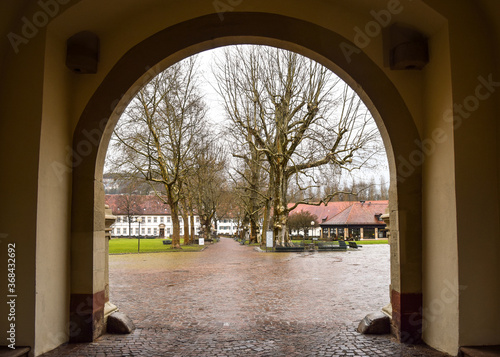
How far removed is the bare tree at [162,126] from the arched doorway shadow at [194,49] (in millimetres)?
18502

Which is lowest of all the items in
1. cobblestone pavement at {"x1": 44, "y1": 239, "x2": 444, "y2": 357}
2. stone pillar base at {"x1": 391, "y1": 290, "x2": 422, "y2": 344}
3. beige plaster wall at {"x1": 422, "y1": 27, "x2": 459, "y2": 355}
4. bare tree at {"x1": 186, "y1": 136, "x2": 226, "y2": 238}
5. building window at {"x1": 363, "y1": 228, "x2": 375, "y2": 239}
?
building window at {"x1": 363, "y1": 228, "x2": 375, "y2": 239}

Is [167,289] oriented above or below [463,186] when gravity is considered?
below

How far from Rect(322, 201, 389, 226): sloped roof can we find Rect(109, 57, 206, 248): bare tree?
3024cm

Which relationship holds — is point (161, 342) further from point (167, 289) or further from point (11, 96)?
point (167, 289)

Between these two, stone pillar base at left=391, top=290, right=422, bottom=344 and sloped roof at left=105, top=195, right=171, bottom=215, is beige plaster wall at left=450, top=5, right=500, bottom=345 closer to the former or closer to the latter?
stone pillar base at left=391, top=290, right=422, bottom=344

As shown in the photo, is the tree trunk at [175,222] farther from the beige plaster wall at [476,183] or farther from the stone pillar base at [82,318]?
the beige plaster wall at [476,183]

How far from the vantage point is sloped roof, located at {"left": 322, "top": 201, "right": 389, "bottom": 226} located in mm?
51594

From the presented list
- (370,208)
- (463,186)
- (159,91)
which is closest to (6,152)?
(463,186)

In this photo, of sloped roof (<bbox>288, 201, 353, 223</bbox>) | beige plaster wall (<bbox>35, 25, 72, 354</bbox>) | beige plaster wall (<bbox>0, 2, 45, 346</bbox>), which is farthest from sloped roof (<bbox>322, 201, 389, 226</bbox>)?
beige plaster wall (<bbox>0, 2, 45, 346</bbox>)

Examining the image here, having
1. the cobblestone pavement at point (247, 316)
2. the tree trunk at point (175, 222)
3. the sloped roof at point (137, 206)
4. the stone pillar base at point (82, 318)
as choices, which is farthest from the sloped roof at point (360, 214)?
the stone pillar base at point (82, 318)

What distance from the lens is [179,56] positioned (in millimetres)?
5656

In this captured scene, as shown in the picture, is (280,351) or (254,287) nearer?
(280,351)

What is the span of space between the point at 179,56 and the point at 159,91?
19.8 m

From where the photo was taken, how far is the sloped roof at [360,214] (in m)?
51.6
